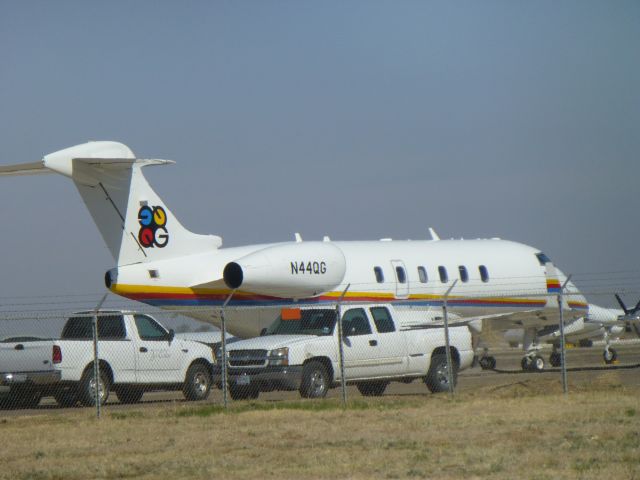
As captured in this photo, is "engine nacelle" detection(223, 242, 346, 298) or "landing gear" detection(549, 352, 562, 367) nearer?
"engine nacelle" detection(223, 242, 346, 298)

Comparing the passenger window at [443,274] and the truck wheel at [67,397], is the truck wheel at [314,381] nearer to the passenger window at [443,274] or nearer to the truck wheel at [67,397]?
the truck wheel at [67,397]

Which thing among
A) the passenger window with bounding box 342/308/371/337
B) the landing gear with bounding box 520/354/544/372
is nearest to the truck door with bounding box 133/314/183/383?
the passenger window with bounding box 342/308/371/337

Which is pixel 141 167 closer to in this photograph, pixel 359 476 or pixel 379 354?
pixel 379 354

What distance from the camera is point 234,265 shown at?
28.4m

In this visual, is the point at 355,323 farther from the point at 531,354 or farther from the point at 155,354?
the point at 531,354

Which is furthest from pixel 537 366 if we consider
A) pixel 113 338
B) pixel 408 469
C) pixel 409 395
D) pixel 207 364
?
pixel 408 469

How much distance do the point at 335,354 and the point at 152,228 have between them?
6.99 metres

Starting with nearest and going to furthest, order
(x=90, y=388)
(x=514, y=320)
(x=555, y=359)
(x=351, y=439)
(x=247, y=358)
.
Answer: (x=351, y=439) < (x=247, y=358) < (x=90, y=388) < (x=514, y=320) < (x=555, y=359)

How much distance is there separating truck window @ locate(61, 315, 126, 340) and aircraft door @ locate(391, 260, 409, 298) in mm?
10381

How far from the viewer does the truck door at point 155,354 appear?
80.3ft

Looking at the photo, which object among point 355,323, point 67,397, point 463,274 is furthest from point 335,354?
point 463,274

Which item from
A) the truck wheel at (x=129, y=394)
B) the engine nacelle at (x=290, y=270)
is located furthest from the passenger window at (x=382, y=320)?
the truck wheel at (x=129, y=394)

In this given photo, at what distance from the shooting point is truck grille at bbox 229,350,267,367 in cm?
2342

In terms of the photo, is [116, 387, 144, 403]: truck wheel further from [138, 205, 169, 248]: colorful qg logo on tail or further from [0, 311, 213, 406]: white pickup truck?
[138, 205, 169, 248]: colorful qg logo on tail
